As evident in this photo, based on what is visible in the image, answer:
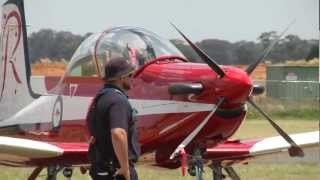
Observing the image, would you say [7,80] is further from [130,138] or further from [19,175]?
[130,138]

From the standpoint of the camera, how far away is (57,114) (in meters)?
9.88

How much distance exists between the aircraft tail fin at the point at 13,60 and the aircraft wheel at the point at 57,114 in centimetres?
178

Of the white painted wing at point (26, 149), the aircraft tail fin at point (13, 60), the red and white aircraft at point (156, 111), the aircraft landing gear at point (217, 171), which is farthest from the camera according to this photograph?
the aircraft tail fin at point (13, 60)

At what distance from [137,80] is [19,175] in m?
5.10

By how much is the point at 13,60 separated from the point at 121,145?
23.8ft

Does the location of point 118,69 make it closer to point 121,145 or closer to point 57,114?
point 121,145

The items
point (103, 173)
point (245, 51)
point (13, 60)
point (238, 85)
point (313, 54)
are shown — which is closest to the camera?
point (103, 173)

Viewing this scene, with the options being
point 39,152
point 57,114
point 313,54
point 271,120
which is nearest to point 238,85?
point 271,120

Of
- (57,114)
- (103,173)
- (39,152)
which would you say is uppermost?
(103,173)

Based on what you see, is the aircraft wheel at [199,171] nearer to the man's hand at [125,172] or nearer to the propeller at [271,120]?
the propeller at [271,120]

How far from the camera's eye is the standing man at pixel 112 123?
5551 millimetres

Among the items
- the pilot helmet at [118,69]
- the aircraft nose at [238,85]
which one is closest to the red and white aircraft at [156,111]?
the aircraft nose at [238,85]

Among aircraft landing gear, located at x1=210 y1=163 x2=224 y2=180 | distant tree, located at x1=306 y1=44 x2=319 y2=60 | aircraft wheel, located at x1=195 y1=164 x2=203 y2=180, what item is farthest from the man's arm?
distant tree, located at x1=306 y1=44 x2=319 y2=60

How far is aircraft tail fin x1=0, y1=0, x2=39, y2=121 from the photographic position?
11.8 meters
